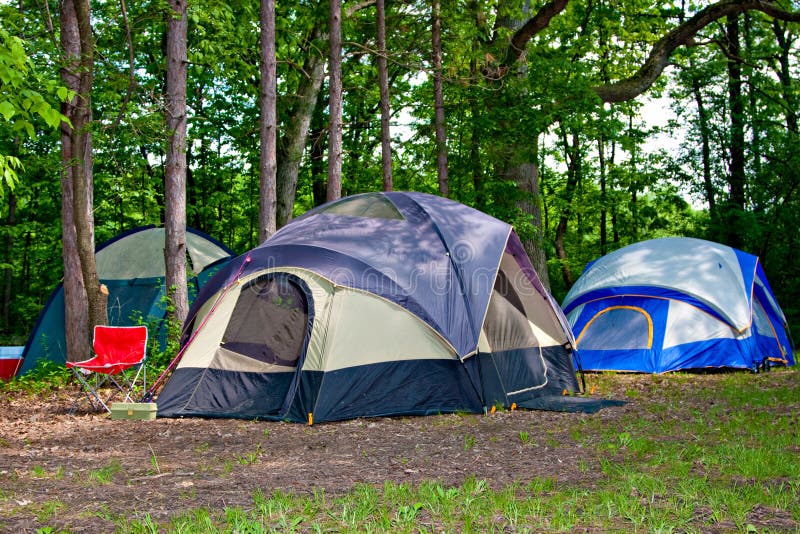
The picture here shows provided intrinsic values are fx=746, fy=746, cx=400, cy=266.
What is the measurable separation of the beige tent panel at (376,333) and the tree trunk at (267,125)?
11.1ft

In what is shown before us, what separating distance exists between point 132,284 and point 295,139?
541 cm

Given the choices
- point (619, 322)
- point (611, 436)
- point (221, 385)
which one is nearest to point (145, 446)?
point (221, 385)

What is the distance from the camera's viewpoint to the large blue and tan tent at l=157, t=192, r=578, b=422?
688 cm

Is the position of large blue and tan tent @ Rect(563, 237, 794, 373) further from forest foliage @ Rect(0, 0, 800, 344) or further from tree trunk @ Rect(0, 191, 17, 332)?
tree trunk @ Rect(0, 191, 17, 332)

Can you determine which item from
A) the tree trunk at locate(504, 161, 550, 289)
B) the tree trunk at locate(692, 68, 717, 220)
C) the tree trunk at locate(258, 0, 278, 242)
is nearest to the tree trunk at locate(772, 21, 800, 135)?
the tree trunk at locate(692, 68, 717, 220)

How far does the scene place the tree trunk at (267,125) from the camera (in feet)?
33.2

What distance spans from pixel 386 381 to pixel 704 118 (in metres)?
13.7

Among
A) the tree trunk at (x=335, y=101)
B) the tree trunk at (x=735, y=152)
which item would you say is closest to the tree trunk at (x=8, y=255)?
the tree trunk at (x=335, y=101)

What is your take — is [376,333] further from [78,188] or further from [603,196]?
[603,196]

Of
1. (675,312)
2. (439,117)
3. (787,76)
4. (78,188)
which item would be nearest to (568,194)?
(787,76)

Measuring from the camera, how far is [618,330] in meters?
10.4

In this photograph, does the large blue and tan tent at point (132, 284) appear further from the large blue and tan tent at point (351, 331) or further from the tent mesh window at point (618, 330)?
the tent mesh window at point (618, 330)

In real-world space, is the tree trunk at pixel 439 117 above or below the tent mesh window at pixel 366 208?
above

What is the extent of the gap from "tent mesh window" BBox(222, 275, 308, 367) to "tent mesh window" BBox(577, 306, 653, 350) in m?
4.97
